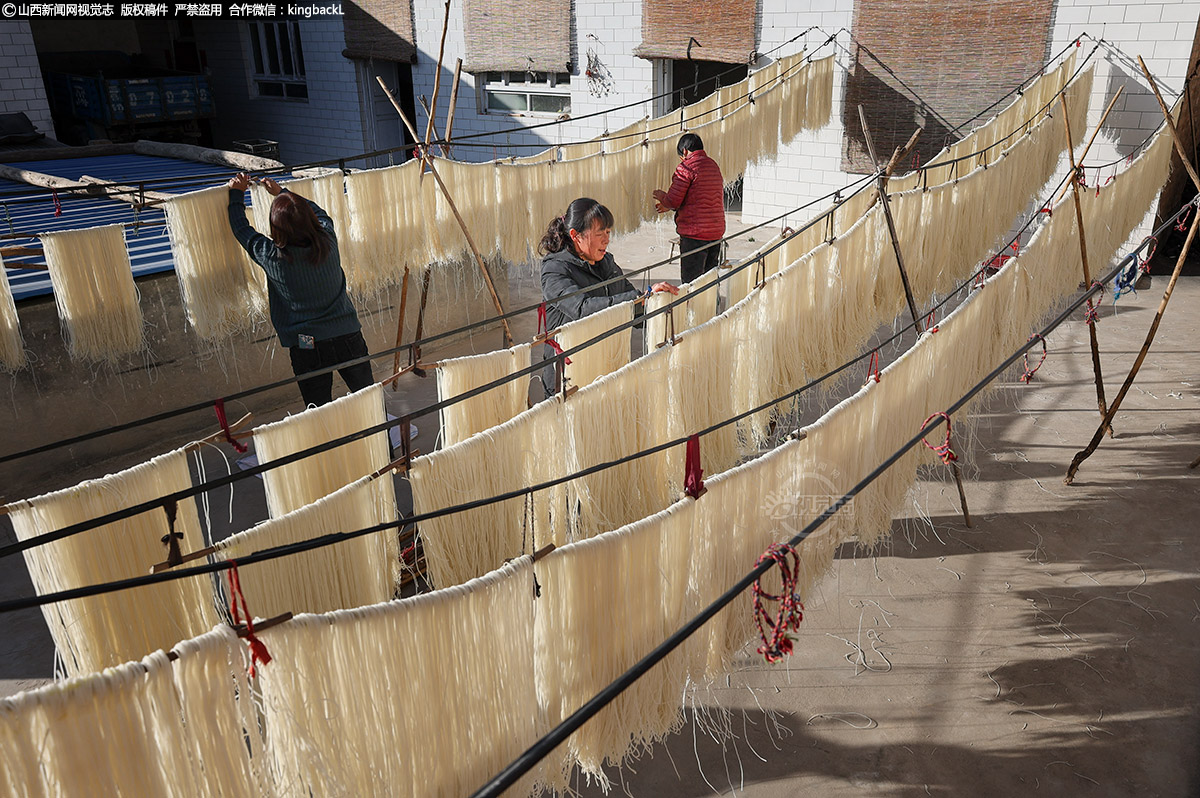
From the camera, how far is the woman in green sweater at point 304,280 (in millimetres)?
4820

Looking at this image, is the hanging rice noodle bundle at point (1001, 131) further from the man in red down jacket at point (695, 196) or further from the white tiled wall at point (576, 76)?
the white tiled wall at point (576, 76)

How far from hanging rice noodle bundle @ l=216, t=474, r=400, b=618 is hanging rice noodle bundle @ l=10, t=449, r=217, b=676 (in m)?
0.27

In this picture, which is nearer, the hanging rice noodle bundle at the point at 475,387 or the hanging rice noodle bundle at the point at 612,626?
the hanging rice noodle bundle at the point at 612,626

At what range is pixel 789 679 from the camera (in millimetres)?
3934

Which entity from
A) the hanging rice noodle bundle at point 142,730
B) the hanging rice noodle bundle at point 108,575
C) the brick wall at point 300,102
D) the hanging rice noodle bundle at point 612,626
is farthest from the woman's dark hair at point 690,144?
the brick wall at point 300,102

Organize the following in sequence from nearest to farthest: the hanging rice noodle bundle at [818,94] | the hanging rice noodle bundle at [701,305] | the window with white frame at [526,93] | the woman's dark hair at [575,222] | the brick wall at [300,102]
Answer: the woman's dark hair at [575,222] → the hanging rice noodle bundle at [701,305] → the hanging rice noodle bundle at [818,94] → the window with white frame at [526,93] → the brick wall at [300,102]

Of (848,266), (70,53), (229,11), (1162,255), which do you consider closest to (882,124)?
(1162,255)

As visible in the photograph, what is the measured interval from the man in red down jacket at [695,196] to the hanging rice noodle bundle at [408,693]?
15.0 ft

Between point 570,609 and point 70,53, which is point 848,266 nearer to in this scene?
point 570,609

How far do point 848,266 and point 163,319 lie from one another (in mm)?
4691

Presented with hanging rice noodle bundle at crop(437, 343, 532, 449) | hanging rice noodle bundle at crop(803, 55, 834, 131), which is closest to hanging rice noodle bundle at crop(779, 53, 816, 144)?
hanging rice noodle bundle at crop(803, 55, 834, 131)

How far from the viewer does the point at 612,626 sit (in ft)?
8.59

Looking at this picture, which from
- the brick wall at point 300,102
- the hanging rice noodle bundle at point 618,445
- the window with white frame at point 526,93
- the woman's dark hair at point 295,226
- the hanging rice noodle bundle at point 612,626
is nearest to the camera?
the hanging rice noodle bundle at point 612,626

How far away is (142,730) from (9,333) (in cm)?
389
